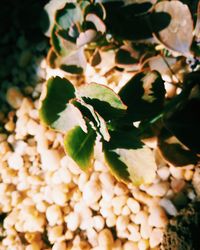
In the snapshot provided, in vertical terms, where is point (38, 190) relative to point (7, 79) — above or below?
below

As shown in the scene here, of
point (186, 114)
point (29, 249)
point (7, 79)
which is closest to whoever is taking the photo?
point (186, 114)

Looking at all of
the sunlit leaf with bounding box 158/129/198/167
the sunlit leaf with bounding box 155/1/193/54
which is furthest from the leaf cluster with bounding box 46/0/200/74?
the sunlit leaf with bounding box 158/129/198/167

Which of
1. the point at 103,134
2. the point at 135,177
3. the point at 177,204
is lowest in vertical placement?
the point at 177,204

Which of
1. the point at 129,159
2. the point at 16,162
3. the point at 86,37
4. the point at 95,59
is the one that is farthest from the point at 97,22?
the point at 16,162

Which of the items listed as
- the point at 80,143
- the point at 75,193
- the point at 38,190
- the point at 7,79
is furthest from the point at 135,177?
the point at 7,79

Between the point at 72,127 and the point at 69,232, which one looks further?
the point at 69,232

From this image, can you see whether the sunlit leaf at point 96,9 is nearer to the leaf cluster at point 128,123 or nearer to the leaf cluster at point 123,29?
the leaf cluster at point 123,29

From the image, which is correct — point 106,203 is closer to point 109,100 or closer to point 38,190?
point 38,190
